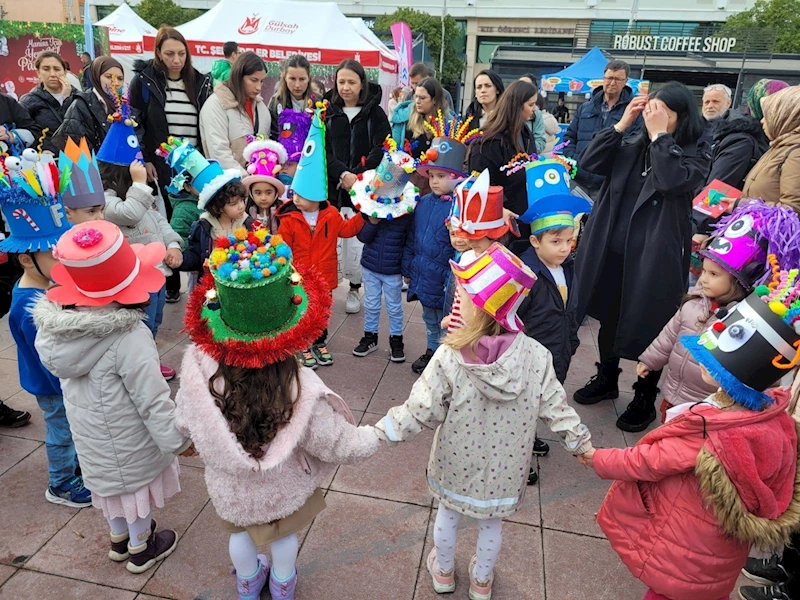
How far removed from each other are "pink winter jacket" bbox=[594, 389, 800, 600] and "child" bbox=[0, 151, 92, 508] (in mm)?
2641

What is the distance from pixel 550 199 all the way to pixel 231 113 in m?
3.34

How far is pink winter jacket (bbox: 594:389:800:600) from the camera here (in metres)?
1.75

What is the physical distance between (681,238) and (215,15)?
43.7ft

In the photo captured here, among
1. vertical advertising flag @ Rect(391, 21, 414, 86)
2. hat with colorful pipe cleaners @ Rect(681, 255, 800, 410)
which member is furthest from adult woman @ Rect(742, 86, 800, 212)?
vertical advertising flag @ Rect(391, 21, 414, 86)

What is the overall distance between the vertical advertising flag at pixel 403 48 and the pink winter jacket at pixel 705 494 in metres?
13.9

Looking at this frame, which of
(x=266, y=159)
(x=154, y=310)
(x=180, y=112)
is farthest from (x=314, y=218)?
(x=180, y=112)

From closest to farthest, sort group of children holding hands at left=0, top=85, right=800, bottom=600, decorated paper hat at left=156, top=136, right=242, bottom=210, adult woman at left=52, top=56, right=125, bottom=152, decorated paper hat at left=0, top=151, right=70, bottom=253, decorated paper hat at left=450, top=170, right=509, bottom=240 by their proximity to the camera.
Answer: group of children holding hands at left=0, top=85, right=800, bottom=600
decorated paper hat at left=0, top=151, right=70, bottom=253
decorated paper hat at left=450, top=170, right=509, bottom=240
decorated paper hat at left=156, top=136, right=242, bottom=210
adult woman at left=52, top=56, right=125, bottom=152

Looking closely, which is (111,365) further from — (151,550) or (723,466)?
(723,466)

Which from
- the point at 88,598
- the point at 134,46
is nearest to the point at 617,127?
the point at 88,598

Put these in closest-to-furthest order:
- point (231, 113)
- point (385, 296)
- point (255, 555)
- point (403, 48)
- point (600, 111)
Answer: point (255, 555) < point (385, 296) < point (231, 113) < point (600, 111) < point (403, 48)

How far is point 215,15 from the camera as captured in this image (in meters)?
13.1

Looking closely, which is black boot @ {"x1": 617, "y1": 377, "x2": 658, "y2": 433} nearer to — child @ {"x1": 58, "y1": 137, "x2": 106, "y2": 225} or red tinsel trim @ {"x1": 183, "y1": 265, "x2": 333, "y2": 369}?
red tinsel trim @ {"x1": 183, "y1": 265, "x2": 333, "y2": 369}

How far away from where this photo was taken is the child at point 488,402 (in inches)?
78.4

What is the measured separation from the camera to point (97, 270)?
2.04 meters
